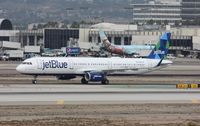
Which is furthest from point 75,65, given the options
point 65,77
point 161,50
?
point 161,50

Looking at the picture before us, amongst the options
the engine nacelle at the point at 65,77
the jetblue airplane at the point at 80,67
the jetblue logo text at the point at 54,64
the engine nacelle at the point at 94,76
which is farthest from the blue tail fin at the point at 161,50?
the jetblue logo text at the point at 54,64

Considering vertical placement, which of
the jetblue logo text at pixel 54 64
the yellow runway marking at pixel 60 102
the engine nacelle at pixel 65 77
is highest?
the jetblue logo text at pixel 54 64

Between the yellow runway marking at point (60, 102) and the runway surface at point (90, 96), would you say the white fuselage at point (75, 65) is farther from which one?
the yellow runway marking at point (60, 102)

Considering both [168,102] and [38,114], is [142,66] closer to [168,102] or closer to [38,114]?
[168,102]

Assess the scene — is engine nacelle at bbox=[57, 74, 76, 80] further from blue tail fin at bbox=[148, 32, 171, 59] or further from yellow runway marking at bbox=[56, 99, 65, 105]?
yellow runway marking at bbox=[56, 99, 65, 105]

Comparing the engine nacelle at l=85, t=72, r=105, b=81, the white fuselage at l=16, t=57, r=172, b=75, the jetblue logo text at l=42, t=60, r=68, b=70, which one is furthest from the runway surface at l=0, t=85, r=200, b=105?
the engine nacelle at l=85, t=72, r=105, b=81

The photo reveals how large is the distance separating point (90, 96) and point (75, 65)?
24431 mm

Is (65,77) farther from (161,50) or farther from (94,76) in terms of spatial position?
(161,50)

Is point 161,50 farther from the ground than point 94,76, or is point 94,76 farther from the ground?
point 161,50

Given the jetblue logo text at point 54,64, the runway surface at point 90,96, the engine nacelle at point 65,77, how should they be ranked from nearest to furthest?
the runway surface at point 90,96 < the jetblue logo text at point 54,64 < the engine nacelle at point 65,77

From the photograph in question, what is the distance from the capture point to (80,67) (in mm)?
Answer: 85250

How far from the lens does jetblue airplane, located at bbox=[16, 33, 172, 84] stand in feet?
271

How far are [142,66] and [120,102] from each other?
3459 centimetres

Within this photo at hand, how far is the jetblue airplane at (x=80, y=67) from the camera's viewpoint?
82.5m
